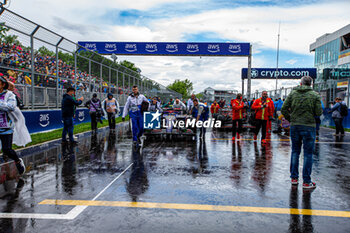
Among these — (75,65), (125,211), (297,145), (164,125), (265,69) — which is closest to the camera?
(125,211)

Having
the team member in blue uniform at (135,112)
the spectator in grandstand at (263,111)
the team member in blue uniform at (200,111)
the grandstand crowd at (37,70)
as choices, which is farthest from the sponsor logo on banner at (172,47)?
the team member in blue uniform at (135,112)

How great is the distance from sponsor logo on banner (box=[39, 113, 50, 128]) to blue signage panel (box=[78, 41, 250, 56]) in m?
23.8

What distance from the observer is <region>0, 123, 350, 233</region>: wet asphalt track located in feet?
11.1

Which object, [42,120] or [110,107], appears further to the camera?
[110,107]

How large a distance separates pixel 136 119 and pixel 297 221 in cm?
661

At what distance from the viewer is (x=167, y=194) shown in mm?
4398

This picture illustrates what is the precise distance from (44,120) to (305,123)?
32.6ft

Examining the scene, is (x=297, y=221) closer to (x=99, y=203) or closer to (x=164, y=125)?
(x=99, y=203)

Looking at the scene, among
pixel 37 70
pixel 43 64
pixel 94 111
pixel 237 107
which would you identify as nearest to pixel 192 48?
pixel 94 111

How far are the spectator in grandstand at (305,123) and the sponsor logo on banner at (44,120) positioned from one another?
9471 mm

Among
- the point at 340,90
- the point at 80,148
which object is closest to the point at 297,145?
the point at 80,148

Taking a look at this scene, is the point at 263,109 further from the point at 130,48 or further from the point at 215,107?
the point at 130,48

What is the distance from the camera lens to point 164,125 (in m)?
10.8

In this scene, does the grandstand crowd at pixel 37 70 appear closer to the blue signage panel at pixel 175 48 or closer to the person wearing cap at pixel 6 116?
the person wearing cap at pixel 6 116
